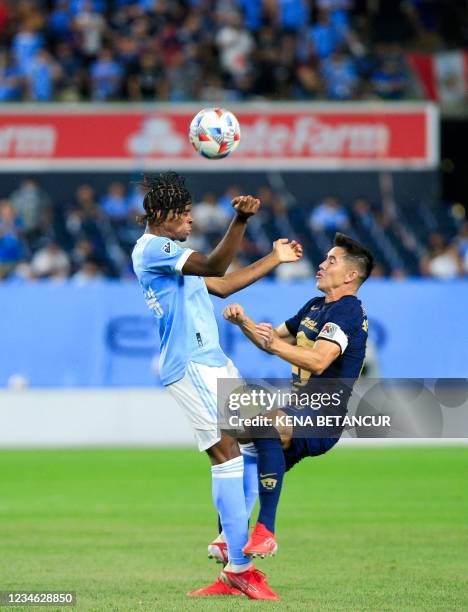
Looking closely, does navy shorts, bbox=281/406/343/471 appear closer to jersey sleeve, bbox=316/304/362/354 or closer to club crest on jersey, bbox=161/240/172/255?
jersey sleeve, bbox=316/304/362/354

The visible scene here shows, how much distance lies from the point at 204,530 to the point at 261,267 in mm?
3734

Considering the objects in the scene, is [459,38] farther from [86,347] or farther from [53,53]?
[86,347]

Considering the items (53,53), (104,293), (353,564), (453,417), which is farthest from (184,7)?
(353,564)

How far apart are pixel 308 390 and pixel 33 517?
3.96 meters

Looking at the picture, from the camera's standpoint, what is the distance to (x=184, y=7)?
25719 mm

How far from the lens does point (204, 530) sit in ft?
34.4

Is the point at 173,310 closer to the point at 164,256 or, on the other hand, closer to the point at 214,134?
the point at 164,256

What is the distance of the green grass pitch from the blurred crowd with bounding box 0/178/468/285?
4.96m

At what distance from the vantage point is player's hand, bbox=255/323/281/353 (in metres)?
7.05

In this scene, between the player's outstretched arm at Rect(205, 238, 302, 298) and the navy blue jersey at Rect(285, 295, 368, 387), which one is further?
the navy blue jersey at Rect(285, 295, 368, 387)

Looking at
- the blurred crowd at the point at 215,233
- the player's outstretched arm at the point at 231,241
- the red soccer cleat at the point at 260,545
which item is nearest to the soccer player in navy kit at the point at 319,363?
the red soccer cleat at the point at 260,545

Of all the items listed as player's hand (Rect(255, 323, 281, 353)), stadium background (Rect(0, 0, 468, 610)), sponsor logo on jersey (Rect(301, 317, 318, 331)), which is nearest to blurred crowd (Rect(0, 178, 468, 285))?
stadium background (Rect(0, 0, 468, 610))

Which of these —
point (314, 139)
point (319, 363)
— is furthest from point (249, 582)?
point (314, 139)

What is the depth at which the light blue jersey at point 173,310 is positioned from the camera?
7.54 metres
